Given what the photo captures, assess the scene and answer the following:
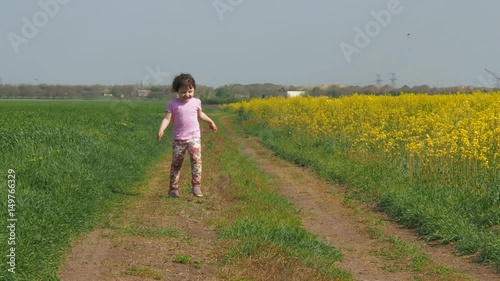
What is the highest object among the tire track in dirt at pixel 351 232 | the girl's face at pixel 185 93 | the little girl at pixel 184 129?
the girl's face at pixel 185 93

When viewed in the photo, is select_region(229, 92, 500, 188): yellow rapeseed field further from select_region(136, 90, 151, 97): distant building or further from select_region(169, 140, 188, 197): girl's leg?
select_region(136, 90, 151, 97): distant building

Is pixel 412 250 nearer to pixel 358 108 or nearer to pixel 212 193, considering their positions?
pixel 212 193

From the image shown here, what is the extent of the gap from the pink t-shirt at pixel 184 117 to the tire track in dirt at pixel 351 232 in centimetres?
196

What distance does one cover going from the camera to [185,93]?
10281 mm

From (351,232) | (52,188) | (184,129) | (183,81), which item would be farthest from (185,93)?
(351,232)

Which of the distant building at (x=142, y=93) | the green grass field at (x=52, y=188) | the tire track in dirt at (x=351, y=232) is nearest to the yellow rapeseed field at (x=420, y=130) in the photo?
the tire track in dirt at (x=351, y=232)

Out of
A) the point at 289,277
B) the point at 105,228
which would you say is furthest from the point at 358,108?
the point at 289,277

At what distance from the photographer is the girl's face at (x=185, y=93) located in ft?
33.6

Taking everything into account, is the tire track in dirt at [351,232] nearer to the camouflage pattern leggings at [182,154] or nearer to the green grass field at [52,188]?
the camouflage pattern leggings at [182,154]

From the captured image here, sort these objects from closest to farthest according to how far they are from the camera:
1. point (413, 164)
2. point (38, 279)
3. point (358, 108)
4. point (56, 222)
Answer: point (38, 279) → point (56, 222) → point (413, 164) → point (358, 108)

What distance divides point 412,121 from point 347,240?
620 centimetres

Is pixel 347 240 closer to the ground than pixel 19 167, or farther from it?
closer to the ground

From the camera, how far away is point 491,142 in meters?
11.1

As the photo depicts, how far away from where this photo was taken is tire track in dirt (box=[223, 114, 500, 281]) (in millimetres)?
7141
